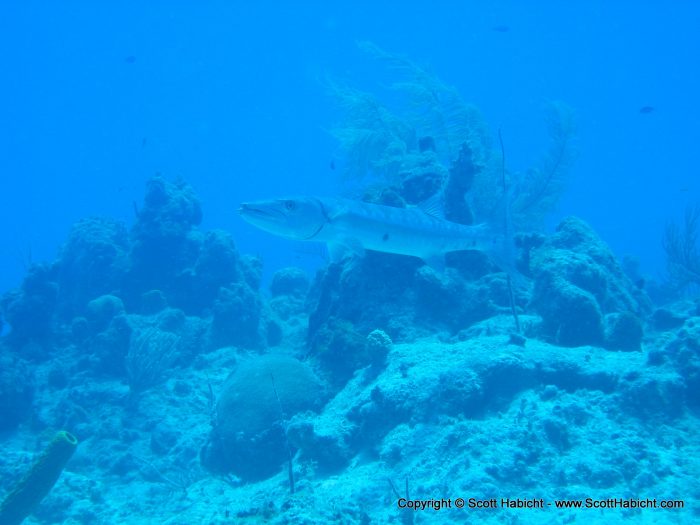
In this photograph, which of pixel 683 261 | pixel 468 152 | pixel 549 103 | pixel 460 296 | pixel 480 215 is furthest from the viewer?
pixel 549 103

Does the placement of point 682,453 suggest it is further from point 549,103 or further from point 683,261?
point 549,103

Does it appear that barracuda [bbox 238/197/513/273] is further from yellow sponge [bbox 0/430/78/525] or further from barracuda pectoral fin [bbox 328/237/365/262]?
yellow sponge [bbox 0/430/78/525]

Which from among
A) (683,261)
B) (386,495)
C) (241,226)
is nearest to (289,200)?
(386,495)

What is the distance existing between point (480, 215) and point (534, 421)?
9391 mm

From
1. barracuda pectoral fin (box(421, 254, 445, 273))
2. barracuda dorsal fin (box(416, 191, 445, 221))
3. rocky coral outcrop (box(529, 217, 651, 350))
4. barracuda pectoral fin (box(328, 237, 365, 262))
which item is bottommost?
rocky coral outcrop (box(529, 217, 651, 350))

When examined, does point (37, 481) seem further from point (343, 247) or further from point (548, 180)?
point (548, 180)

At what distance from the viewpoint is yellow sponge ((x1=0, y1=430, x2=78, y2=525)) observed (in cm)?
627

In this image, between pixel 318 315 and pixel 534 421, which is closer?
pixel 534 421

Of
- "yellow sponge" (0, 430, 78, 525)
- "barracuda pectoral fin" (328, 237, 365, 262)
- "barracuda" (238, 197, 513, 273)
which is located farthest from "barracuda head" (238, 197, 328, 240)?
"yellow sponge" (0, 430, 78, 525)

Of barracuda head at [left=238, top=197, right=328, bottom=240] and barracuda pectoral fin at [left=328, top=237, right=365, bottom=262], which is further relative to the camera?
barracuda pectoral fin at [left=328, top=237, right=365, bottom=262]

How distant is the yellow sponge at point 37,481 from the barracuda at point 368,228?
14.4ft

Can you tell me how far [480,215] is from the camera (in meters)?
14.1

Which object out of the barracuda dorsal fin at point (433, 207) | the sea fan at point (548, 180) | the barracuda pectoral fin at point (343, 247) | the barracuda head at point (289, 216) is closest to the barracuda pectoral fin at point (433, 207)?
the barracuda dorsal fin at point (433, 207)

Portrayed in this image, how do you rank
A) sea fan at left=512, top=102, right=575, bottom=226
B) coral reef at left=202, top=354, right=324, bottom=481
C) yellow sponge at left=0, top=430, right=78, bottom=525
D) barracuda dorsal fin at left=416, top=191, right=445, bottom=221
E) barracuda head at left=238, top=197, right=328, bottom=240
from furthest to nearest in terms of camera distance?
1. sea fan at left=512, top=102, right=575, bottom=226
2. coral reef at left=202, top=354, right=324, bottom=481
3. barracuda dorsal fin at left=416, top=191, right=445, bottom=221
4. yellow sponge at left=0, top=430, right=78, bottom=525
5. barracuda head at left=238, top=197, right=328, bottom=240
